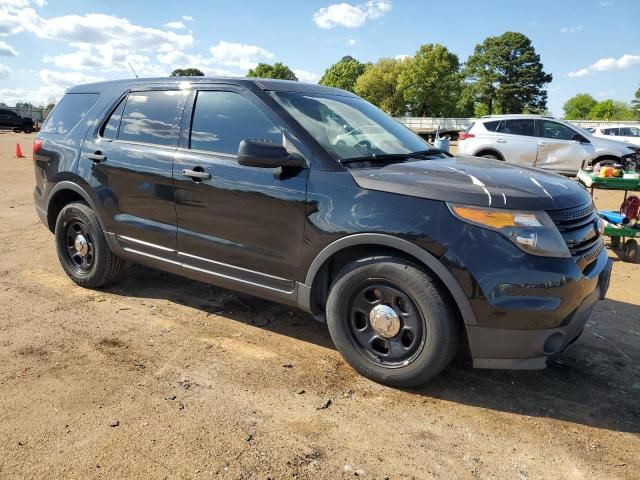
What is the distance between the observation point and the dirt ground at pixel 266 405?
8.06 ft

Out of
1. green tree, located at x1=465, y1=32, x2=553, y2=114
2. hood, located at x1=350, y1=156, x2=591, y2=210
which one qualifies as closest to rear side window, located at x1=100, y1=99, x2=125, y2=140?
hood, located at x1=350, y1=156, x2=591, y2=210

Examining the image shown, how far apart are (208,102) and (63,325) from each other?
6.70 ft

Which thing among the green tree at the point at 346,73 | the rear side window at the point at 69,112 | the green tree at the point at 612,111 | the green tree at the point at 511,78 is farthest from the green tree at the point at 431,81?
the rear side window at the point at 69,112

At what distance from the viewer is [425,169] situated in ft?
10.7

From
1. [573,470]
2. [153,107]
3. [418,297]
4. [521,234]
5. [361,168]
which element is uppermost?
[153,107]

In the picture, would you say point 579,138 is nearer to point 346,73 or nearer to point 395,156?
point 395,156

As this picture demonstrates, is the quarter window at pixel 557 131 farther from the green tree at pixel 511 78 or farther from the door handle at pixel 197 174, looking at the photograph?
the green tree at pixel 511 78

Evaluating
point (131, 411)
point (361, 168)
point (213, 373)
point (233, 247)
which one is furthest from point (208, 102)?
point (131, 411)

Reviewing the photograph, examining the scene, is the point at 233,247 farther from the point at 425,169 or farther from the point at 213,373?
the point at 425,169

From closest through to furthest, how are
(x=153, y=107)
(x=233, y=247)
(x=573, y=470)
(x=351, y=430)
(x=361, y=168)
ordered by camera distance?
(x=573, y=470)
(x=351, y=430)
(x=361, y=168)
(x=233, y=247)
(x=153, y=107)

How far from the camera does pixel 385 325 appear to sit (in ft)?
10.1

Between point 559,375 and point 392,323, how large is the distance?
1.24 m

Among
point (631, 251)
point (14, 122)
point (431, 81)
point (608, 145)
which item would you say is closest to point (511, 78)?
point (431, 81)

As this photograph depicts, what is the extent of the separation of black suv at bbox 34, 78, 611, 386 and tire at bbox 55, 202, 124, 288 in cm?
3
